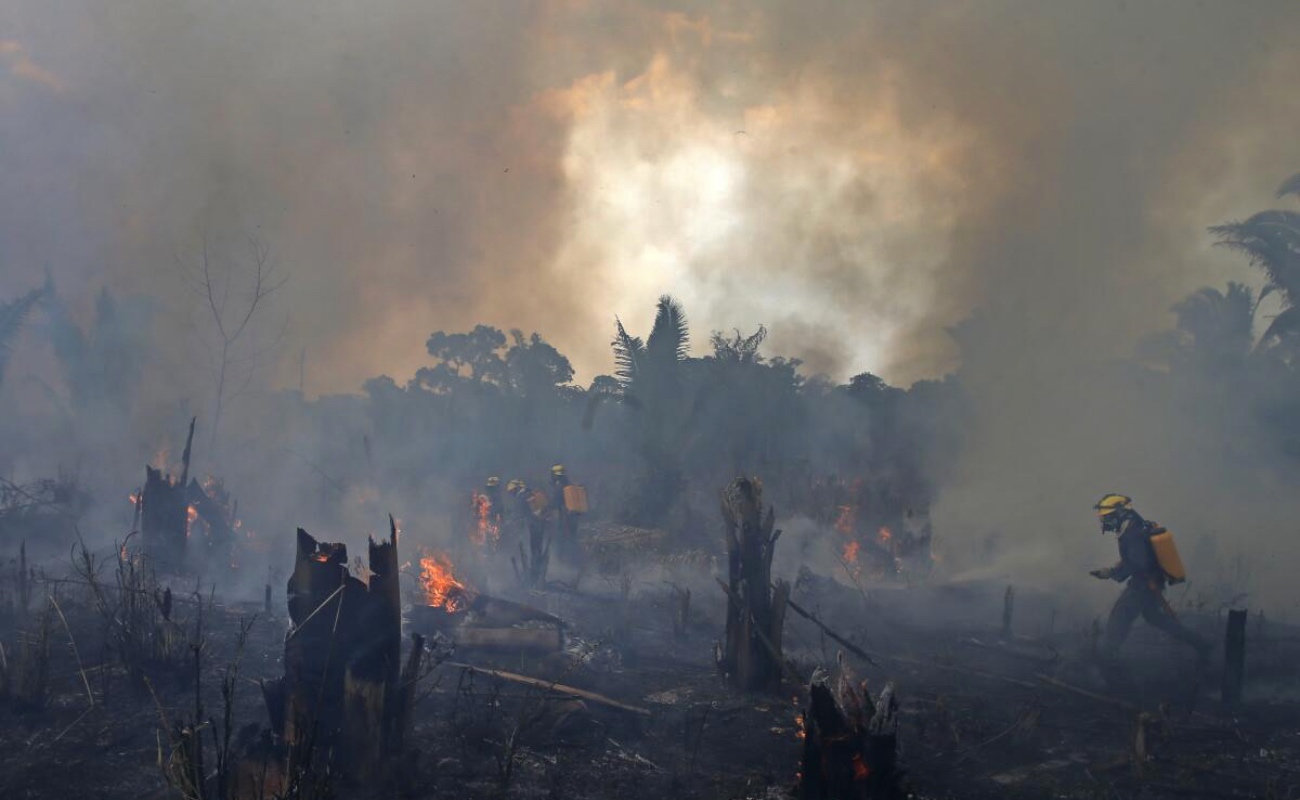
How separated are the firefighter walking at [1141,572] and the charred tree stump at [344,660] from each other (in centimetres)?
843

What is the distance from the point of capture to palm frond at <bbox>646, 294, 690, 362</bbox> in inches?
932

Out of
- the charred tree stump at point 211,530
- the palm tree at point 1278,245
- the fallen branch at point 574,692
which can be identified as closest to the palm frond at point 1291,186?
the palm tree at point 1278,245

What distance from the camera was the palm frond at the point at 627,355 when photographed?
23.9 meters

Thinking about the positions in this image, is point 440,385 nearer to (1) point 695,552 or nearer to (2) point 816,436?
(2) point 816,436

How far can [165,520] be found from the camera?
1479cm

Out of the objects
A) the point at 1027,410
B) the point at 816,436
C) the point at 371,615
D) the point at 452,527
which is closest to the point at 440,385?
the point at 452,527

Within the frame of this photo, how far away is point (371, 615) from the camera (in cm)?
675

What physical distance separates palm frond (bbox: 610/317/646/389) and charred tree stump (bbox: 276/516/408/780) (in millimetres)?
17266

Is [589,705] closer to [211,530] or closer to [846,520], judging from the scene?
[211,530]

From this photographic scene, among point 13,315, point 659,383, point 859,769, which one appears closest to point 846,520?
point 659,383

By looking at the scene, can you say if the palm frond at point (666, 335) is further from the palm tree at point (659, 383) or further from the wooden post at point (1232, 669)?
the wooden post at point (1232, 669)

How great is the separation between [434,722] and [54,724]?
343 centimetres

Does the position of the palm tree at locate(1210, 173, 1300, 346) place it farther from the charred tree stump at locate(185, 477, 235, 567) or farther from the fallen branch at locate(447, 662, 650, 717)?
the charred tree stump at locate(185, 477, 235, 567)

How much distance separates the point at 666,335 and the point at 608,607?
1073cm
